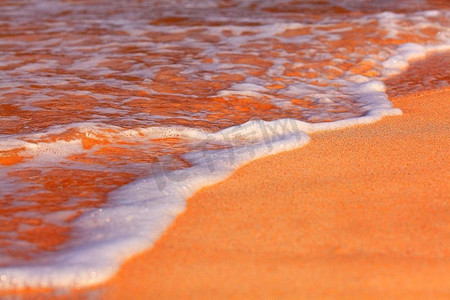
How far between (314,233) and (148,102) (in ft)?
5.76

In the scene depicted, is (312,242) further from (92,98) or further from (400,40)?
(400,40)

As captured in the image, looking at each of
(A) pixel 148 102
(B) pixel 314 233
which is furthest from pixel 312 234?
(A) pixel 148 102

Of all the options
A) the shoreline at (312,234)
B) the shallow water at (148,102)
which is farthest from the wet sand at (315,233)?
the shallow water at (148,102)

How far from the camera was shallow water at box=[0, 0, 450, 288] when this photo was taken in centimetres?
202

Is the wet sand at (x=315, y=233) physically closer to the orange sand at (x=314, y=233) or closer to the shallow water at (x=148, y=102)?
the orange sand at (x=314, y=233)

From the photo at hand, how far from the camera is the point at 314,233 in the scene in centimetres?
193

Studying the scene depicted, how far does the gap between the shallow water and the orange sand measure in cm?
12

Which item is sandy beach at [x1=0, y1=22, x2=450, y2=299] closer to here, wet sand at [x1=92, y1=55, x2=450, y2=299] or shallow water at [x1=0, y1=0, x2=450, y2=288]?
wet sand at [x1=92, y1=55, x2=450, y2=299]

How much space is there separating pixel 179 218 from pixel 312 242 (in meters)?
0.45

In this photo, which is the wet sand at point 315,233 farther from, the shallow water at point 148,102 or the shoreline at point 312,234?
the shallow water at point 148,102

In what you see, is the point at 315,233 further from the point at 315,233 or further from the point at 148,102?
the point at 148,102

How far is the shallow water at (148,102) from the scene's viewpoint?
2.02 meters

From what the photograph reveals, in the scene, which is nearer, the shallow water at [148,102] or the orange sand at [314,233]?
the orange sand at [314,233]

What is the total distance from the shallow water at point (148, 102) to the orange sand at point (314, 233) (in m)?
0.12
